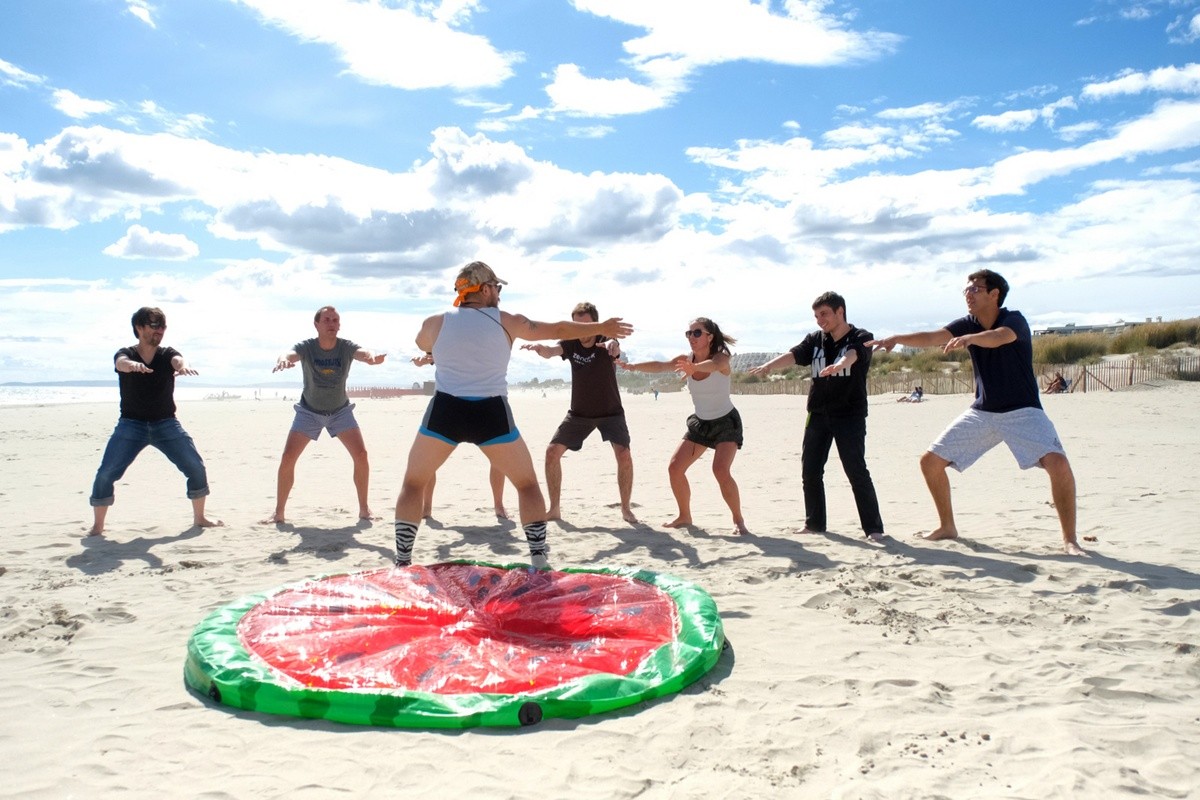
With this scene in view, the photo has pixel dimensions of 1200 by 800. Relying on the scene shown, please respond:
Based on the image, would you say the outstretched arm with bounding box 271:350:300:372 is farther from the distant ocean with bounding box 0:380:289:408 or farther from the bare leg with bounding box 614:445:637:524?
the distant ocean with bounding box 0:380:289:408

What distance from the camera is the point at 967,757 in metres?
2.98

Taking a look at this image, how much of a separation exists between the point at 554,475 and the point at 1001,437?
3852mm

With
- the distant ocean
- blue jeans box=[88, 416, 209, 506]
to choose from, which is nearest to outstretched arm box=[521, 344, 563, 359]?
blue jeans box=[88, 416, 209, 506]

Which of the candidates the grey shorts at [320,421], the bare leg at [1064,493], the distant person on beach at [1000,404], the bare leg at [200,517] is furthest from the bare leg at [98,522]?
the bare leg at [1064,493]

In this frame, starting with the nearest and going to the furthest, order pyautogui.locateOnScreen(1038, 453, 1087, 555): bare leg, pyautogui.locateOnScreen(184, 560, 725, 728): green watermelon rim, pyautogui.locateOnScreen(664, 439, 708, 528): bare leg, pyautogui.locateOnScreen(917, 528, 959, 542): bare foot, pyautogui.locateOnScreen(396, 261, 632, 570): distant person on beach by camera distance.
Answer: pyautogui.locateOnScreen(184, 560, 725, 728): green watermelon rim → pyautogui.locateOnScreen(396, 261, 632, 570): distant person on beach → pyautogui.locateOnScreen(1038, 453, 1087, 555): bare leg → pyautogui.locateOnScreen(917, 528, 959, 542): bare foot → pyautogui.locateOnScreen(664, 439, 708, 528): bare leg

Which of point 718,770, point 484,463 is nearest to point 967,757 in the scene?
point 718,770

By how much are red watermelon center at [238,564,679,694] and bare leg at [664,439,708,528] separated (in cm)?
238

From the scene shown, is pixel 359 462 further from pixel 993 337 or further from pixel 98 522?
pixel 993 337

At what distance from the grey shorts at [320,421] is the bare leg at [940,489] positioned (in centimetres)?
509

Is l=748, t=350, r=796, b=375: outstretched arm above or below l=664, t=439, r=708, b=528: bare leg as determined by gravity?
above

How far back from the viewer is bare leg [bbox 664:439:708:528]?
7415mm

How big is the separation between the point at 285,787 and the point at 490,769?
0.70m

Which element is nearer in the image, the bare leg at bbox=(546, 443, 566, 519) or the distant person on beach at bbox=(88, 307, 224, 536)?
the distant person on beach at bbox=(88, 307, 224, 536)

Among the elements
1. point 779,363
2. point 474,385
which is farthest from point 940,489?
point 474,385
